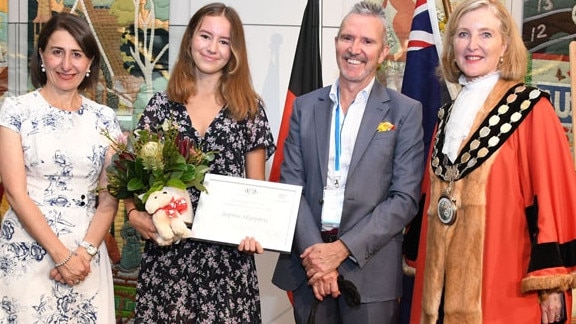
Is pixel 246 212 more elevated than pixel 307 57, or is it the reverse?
pixel 307 57

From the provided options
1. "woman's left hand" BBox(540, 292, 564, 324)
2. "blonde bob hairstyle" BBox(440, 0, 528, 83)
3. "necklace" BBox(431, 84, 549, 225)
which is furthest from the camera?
"blonde bob hairstyle" BBox(440, 0, 528, 83)

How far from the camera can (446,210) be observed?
264cm

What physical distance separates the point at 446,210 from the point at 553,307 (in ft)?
1.69

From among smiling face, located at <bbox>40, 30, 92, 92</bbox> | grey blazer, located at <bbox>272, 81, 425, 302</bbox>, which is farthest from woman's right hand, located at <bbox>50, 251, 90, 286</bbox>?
grey blazer, located at <bbox>272, 81, 425, 302</bbox>

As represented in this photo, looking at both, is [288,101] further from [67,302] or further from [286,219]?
[67,302]

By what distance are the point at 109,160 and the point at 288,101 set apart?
4.67 feet

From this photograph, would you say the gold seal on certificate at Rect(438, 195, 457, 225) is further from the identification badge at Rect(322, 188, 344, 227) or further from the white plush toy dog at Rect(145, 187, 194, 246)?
the white plush toy dog at Rect(145, 187, 194, 246)

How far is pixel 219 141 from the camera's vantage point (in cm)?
291

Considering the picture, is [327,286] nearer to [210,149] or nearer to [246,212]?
[246,212]

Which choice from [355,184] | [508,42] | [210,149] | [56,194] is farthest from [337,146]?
[56,194]

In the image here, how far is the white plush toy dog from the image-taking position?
2.60 meters

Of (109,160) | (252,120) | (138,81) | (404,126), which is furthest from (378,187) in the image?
(138,81)

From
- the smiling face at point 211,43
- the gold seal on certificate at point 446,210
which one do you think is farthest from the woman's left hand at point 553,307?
the smiling face at point 211,43

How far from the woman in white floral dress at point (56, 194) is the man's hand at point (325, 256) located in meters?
0.89
